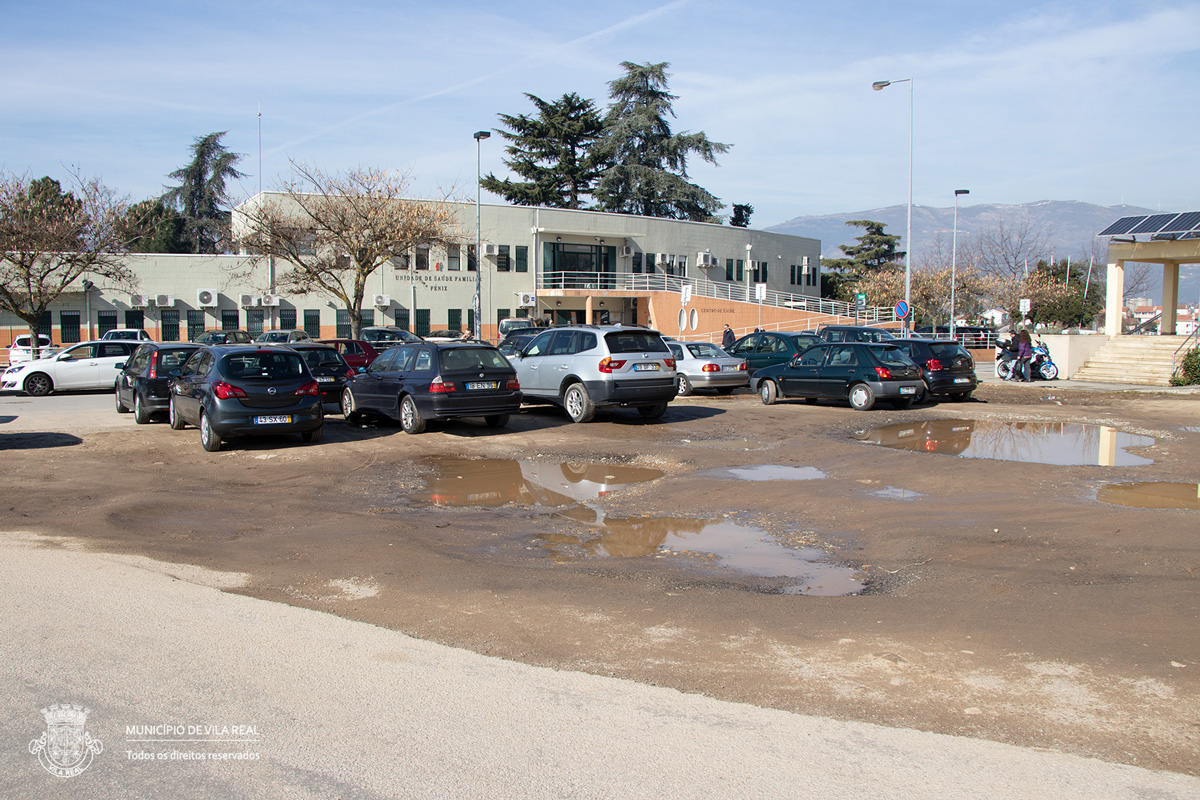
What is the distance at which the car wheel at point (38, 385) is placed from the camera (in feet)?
76.1

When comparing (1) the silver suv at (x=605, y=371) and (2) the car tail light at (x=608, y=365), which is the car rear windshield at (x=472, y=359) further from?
(2) the car tail light at (x=608, y=365)

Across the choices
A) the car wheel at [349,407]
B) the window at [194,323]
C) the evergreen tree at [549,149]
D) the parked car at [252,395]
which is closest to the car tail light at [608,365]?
the car wheel at [349,407]

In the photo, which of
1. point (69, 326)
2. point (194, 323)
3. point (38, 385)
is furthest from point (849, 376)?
point (69, 326)

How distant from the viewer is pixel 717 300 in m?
52.1

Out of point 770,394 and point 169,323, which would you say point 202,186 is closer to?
point 169,323

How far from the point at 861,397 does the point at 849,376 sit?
542 mm

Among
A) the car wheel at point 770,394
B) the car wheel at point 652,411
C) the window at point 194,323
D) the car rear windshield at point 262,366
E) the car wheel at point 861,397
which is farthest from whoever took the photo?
the window at point 194,323

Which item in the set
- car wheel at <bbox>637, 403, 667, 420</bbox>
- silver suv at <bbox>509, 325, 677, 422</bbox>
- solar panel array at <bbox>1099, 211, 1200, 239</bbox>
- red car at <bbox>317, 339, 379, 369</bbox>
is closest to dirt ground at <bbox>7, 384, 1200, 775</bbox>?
silver suv at <bbox>509, 325, 677, 422</bbox>

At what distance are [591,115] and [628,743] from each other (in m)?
65.3

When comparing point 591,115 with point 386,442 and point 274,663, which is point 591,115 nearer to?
point 386,442

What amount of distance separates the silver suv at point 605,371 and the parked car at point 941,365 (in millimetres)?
6912

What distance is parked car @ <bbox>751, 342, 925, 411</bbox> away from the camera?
61.7ft

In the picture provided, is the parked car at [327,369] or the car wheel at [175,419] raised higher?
the parked car at [327,369]

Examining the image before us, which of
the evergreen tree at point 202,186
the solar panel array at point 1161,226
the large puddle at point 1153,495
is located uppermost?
the evergreen tree at point 202,186
